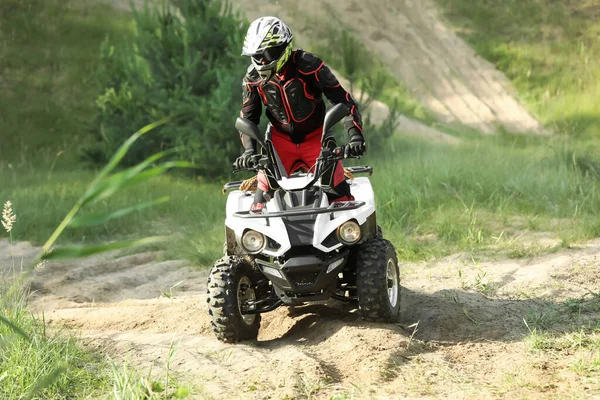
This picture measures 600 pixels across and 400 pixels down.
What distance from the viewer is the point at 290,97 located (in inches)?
189

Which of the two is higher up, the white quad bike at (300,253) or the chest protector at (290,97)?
the chest protector at (290,97)

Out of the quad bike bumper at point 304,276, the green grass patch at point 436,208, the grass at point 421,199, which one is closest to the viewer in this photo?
the quad bike bumper at point 304,276

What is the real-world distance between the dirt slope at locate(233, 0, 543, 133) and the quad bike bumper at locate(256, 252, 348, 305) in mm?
12100

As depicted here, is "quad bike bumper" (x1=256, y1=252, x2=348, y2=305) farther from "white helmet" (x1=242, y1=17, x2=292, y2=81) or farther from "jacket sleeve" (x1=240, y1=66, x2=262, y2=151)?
"white helmet" (x1=242, y1=17, x2=292, y2=81)

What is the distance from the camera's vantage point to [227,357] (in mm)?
4301

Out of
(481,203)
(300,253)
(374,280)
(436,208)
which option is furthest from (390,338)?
(481,203)

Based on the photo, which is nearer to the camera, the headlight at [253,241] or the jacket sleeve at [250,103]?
the headlight at [253,241]

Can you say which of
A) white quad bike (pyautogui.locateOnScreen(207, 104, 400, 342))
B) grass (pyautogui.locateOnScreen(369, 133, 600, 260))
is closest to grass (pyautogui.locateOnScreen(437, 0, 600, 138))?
grass (pyautogui.locateOnScreen(369, 133, 600, 260))

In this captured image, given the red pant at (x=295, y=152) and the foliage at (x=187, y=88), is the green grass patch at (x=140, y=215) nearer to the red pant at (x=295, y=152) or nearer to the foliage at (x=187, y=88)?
the foliage at (x=187, y=88)

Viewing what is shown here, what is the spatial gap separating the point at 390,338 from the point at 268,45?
1740 mm

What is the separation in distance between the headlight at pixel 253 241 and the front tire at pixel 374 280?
21.9 inches

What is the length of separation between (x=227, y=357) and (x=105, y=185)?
2.27 m

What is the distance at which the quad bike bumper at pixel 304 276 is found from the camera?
4457 mm

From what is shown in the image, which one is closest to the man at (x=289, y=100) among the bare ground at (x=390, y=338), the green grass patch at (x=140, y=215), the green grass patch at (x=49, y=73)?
the bare ground at (x=390, y=338)
